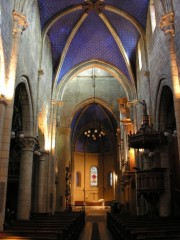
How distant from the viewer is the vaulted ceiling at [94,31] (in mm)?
18141

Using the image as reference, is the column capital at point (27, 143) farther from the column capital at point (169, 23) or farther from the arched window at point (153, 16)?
the arched window at point (153, 16)

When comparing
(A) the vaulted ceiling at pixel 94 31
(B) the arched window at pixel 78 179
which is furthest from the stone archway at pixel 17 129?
(B) the arched window at pixel 78 179

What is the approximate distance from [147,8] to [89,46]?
619cm

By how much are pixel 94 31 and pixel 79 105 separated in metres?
11.8

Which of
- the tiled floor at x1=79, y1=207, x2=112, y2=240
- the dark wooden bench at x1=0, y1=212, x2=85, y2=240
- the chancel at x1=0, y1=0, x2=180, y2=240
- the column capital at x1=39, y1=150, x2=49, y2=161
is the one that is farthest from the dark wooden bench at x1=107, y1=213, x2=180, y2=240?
the column capital at x1=39, y1=150, x2=49, y2=161

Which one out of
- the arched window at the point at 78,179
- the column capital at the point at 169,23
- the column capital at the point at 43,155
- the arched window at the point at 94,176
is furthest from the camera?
the arched window at the point at 94,176

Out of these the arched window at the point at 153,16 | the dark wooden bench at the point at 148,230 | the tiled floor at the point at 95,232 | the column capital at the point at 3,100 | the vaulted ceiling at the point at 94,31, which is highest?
the vaulted ceiling at the point at 94,31

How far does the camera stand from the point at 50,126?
824 inches

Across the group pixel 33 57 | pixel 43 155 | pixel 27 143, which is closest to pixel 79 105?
pixel 43 155

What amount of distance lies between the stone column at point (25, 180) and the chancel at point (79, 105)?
0.16 feet

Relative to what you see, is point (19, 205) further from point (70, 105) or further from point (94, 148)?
point (94, 148)

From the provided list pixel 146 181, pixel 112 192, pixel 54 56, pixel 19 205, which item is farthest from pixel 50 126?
pixel 112 192

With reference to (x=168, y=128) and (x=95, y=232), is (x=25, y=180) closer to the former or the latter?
(x=95, y=232)

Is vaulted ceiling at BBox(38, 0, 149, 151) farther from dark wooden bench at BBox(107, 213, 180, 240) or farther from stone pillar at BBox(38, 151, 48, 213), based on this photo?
dark wooden bench at BBox(107, 213, 180, 240)
